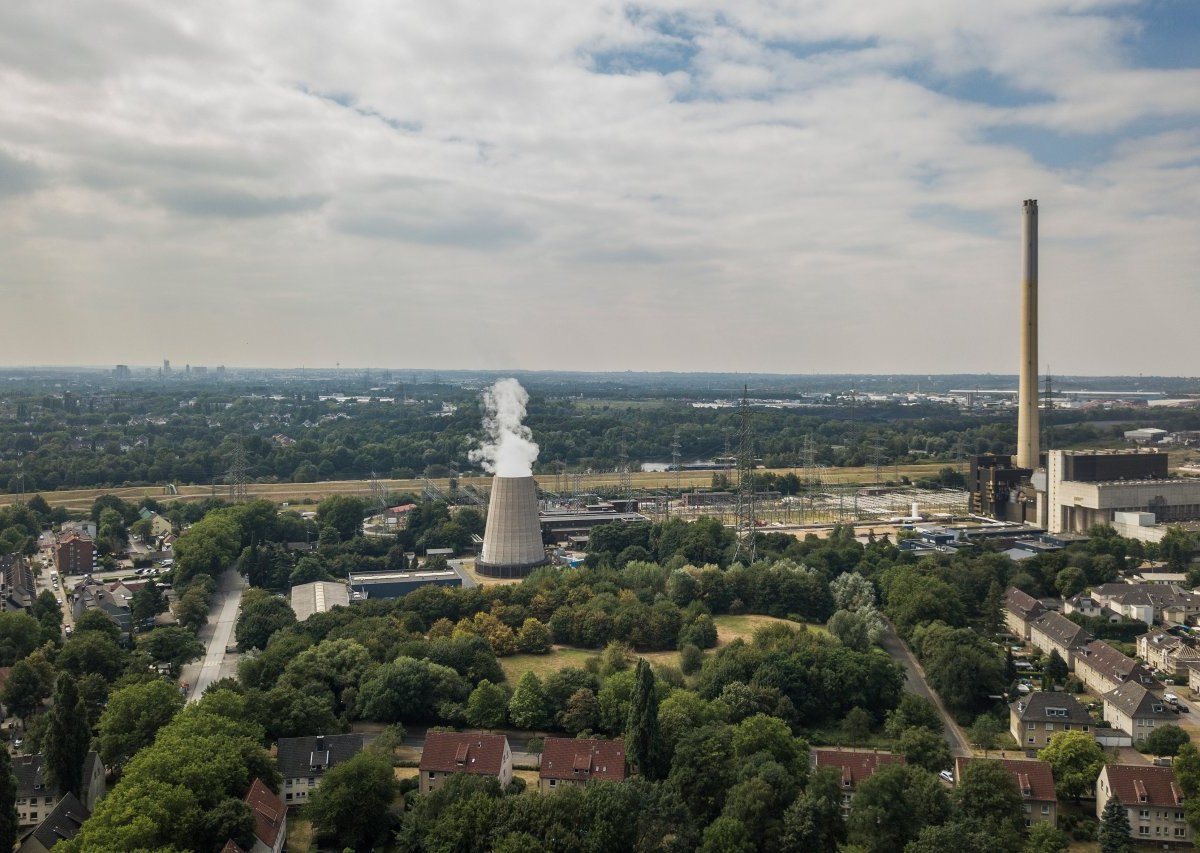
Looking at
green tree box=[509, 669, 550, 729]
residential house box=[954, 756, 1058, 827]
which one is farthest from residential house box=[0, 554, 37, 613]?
residential house box=[954, 756, 1058, 827]

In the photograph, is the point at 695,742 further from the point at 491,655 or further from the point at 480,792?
the point at 491,655

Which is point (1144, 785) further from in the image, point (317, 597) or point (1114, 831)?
point (317, 597)

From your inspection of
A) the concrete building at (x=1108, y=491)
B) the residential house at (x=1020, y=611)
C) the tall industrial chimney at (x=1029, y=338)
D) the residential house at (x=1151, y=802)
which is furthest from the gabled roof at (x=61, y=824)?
the tall industrial chimney at (x=1029, y=338)

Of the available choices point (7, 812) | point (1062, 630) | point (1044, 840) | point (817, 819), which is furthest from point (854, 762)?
point (7, 812)

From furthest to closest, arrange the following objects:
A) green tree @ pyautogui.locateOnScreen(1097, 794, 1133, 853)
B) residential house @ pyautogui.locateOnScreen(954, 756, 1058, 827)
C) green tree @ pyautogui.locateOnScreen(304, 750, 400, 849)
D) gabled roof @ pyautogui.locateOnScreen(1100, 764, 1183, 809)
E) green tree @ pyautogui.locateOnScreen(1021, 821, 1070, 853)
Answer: gabled roof @ pyautogui.locateOnScreen(1100, 764, 1183, 809), residential house @ pyautogui.locateOnScreen(954, 756, 1058, 827), green tree @ pyautogui.locateOnScreen(304, 750, 400, 849), green tree @ pyautogui.locateOnScreen(1097, 794, 1133, 853), green tree @ pyautogui.locateOnScreen(1021, 821, 1070, 853)

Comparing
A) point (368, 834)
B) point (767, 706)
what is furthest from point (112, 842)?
point (767, 706)

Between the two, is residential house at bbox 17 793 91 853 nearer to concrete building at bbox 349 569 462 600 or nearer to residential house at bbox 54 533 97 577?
concrete building at bbox 349 569 462 600

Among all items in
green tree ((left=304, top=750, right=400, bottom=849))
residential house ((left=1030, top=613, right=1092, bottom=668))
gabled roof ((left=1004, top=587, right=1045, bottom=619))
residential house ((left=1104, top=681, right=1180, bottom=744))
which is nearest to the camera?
green tree ((left=304, top=750, right=400, bottom=849))
